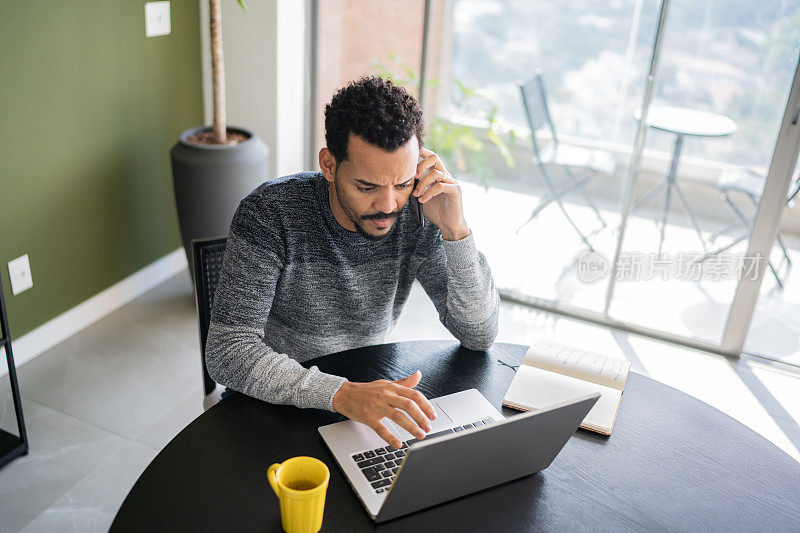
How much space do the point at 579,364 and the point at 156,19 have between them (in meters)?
2.40

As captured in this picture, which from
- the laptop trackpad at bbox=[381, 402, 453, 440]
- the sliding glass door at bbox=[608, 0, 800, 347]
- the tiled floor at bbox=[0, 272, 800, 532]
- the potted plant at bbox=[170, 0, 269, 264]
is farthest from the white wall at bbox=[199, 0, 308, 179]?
the laptop trackpad at bbox=[381, 402, 453, 440]

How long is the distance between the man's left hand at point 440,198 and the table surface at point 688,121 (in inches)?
64.9

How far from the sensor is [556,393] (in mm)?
1392

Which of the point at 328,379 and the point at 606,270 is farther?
the point at 606,270

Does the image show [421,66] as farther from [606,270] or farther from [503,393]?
[503,393]

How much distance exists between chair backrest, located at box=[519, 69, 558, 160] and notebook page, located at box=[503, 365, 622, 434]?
1.84 m

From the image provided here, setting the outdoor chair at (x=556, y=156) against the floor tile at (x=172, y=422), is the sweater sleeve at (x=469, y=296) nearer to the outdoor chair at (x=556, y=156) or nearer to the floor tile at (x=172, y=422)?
the floor tile at (x=172, y=422)

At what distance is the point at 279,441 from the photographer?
1218 mm

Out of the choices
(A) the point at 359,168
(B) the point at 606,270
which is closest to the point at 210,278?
(A) the point at 359,168

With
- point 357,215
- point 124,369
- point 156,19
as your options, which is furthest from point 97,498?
point 156,19

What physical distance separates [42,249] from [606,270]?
7.91 feet

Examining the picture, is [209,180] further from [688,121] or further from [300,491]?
[300,491]

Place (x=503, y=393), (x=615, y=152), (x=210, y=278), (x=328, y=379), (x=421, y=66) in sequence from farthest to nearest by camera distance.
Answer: (x=421, y=66)
(x=615, y=152)
(x=210, y=278)
(x=503, y=393)
(x=328, y=379)

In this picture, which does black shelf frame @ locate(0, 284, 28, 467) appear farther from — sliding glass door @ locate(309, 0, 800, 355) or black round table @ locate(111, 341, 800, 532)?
sliding glass door @ locate(309, 0, 800, 355)
